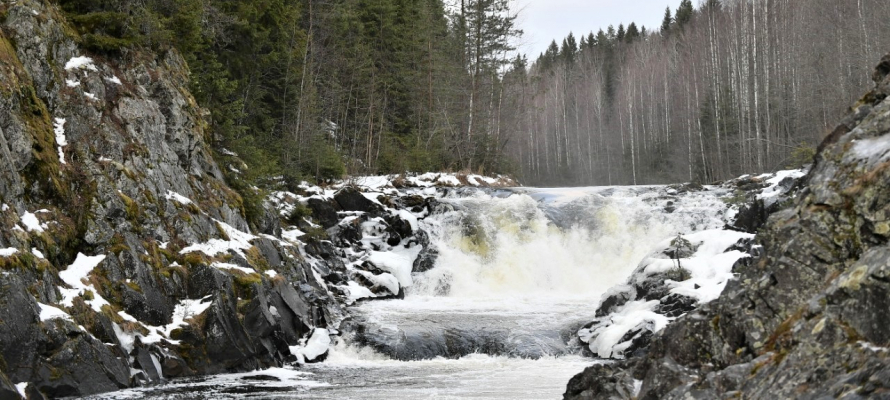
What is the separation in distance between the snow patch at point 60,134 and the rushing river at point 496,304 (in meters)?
4.74

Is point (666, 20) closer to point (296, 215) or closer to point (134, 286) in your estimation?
point (296, 215)

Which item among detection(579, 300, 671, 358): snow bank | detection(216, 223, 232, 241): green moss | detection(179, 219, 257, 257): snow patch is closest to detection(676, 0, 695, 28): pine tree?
detection(579, 300, 671, 358): snow bank

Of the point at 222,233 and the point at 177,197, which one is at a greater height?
the point at 177,197

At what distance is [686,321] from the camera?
24.2 feet

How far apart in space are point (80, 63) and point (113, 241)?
4.33 metres

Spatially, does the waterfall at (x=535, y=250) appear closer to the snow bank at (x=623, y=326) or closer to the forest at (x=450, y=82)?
the snow bank at (x=623, y=326)

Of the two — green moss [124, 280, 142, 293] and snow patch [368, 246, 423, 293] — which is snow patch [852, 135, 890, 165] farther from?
snow patch [368, 246, 423, 293]

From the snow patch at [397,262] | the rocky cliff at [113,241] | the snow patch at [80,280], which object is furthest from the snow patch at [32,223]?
the snow patch at [397,262]

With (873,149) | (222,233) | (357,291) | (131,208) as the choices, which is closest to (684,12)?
(357,291)

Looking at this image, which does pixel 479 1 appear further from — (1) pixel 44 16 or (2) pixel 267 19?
(1) pixel 44 16

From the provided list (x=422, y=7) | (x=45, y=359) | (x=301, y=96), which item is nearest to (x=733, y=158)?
(x=422, y=7)

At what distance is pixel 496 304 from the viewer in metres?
19.3

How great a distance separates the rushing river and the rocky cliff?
834mm

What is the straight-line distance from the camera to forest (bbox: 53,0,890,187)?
19.5m
